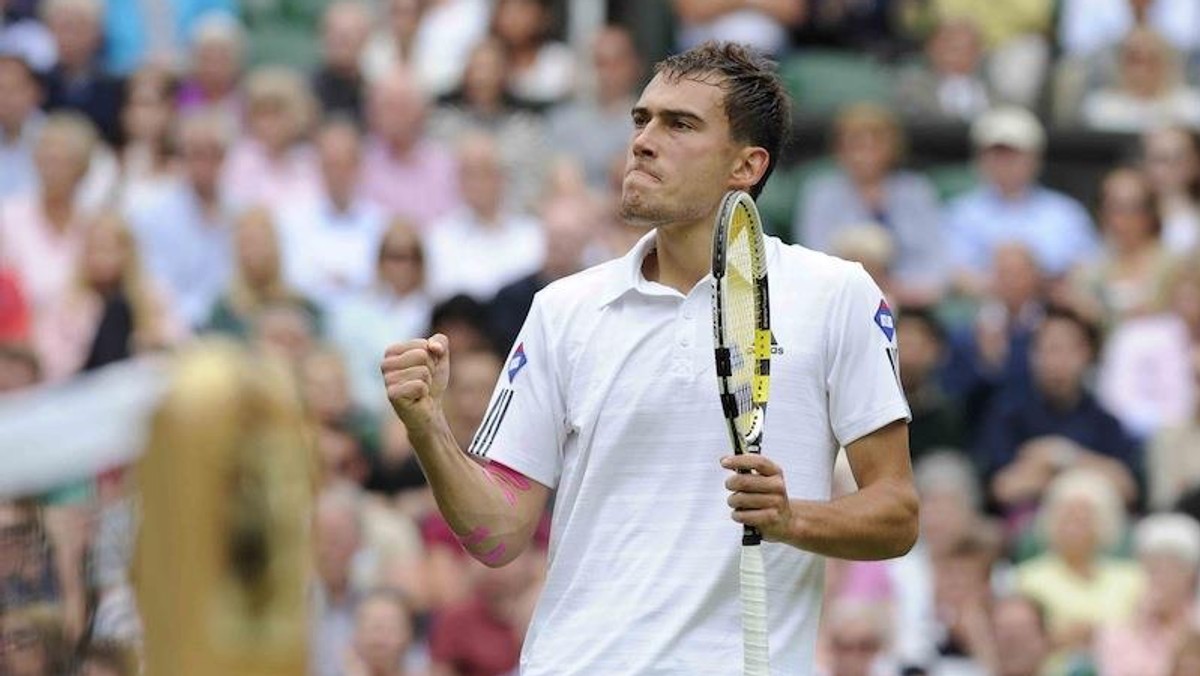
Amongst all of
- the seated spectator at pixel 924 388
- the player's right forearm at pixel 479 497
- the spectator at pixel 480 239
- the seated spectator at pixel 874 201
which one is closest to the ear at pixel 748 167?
the player's right forearm at pixel 479 497

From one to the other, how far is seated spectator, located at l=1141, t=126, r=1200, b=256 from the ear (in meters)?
7.92

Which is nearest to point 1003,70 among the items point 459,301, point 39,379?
point 459,301

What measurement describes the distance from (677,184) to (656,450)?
0.62 metres

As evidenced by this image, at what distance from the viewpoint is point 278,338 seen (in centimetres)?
1230

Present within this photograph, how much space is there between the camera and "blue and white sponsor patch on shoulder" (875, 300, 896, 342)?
6.01 metres

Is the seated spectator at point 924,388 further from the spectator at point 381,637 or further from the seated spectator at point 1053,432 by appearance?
the spectator at point 381,637

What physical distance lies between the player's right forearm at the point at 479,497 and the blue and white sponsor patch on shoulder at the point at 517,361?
217 mm

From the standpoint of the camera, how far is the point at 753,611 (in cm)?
566

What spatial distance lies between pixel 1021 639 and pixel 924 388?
204 centimetres

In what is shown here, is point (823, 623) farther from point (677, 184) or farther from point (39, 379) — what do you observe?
point (677, 184)

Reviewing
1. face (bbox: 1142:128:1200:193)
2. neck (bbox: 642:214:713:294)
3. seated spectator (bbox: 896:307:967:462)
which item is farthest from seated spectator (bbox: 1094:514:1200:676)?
neck (bbox: 642:214:713:294)

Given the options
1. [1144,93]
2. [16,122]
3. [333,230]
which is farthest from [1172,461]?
[16,122]

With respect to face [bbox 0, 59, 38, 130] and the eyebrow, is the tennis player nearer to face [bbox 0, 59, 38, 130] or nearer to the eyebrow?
the eyebrow

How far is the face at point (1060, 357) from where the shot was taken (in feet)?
40.1
